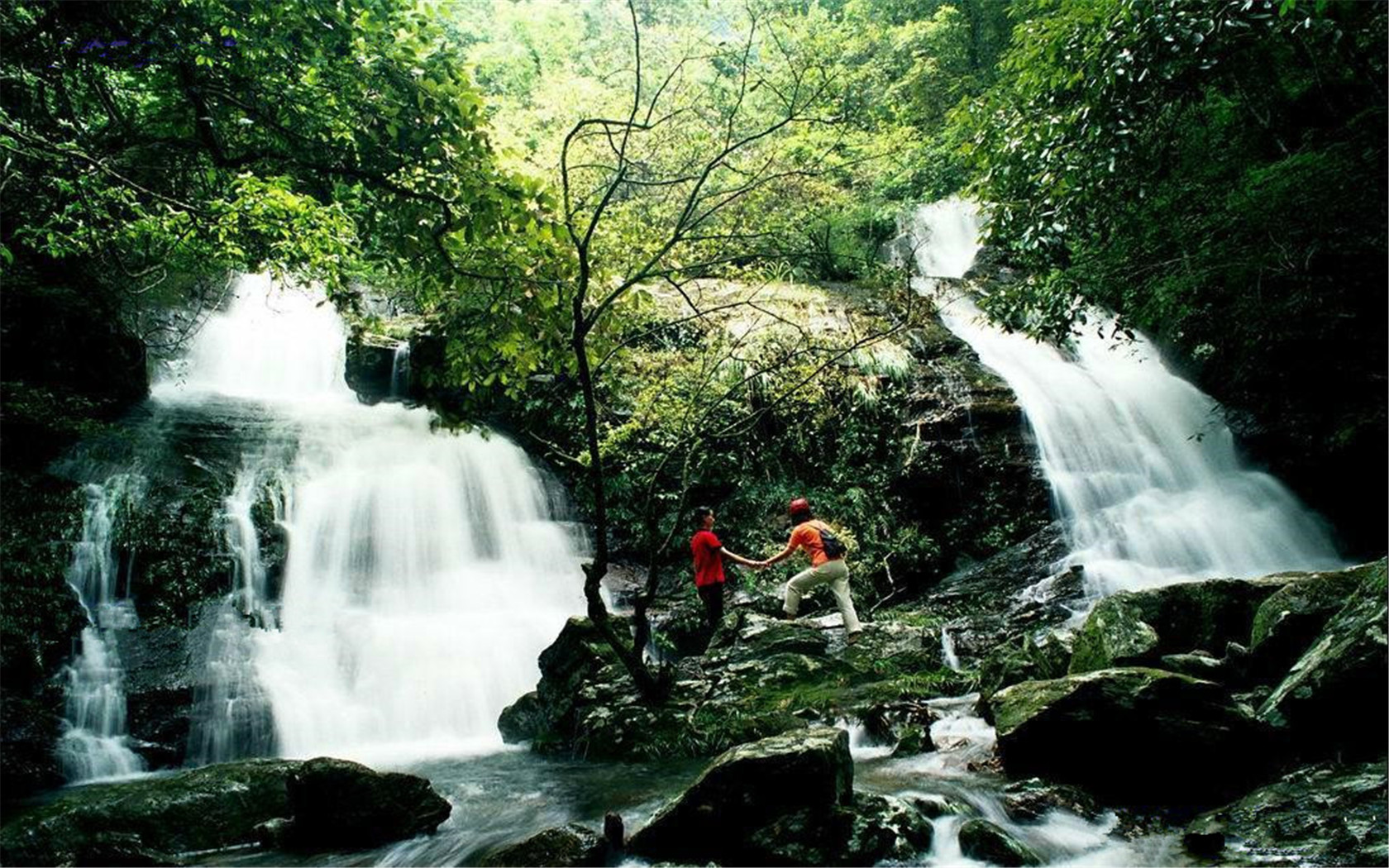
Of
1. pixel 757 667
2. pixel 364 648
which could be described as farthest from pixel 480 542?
pixel 757 667

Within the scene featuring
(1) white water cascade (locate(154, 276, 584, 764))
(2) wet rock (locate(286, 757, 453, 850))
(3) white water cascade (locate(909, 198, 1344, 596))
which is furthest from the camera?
(3) white water cascade (locate(909, 198, 1344, 596))

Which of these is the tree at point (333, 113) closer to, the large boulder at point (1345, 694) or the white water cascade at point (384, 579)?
the white water cascade at point (384, 579)

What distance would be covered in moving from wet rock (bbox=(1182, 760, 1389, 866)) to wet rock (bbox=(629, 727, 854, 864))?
6.16 ft

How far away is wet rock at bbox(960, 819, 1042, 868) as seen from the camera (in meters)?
4.05

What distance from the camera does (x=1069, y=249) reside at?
9531 mm

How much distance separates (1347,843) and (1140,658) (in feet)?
7.56

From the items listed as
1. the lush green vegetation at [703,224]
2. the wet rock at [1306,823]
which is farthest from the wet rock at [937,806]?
the lush green vegetation at [703,224]

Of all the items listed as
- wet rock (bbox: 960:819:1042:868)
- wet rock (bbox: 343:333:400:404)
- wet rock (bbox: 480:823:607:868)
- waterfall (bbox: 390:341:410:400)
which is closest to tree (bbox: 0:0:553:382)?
wet rock (bbox: 480:823:607:868)

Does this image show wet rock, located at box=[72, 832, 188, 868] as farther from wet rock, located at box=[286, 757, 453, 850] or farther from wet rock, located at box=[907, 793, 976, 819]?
wet rock, located at box=[907, 793, 976, 819]

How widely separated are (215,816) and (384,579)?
236 inches

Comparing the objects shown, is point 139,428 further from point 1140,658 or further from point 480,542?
point 1140,658

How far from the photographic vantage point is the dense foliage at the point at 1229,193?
6.57m

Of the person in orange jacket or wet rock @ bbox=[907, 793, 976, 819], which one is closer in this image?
wet rock @ bbox=[907, 793, 976, 819]

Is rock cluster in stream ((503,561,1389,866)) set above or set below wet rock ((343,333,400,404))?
below
